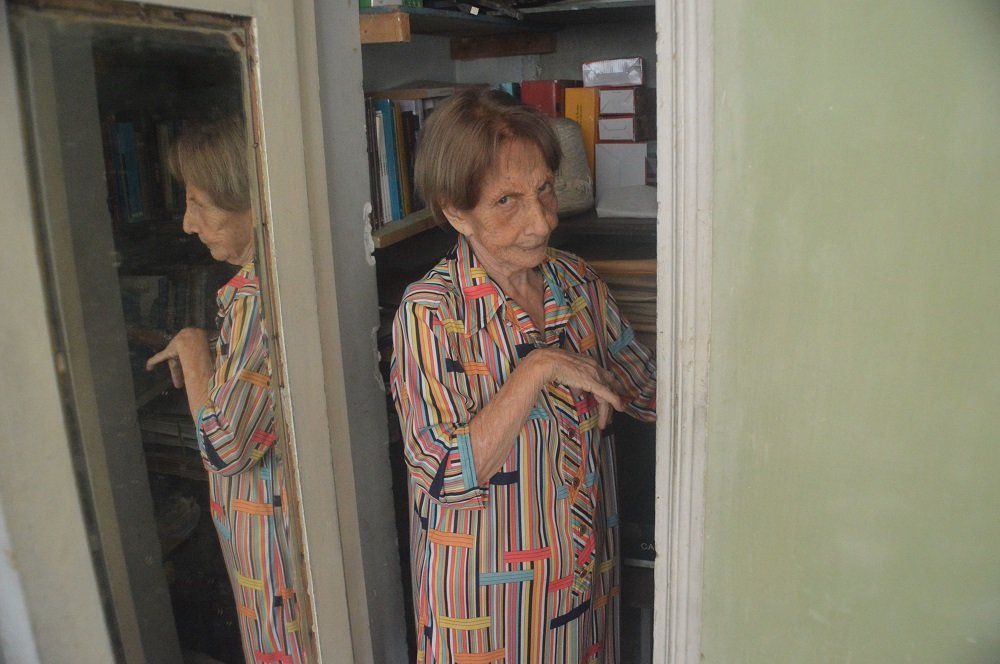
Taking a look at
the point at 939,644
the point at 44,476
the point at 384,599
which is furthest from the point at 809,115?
the point at 384,599

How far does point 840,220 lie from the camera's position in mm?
825

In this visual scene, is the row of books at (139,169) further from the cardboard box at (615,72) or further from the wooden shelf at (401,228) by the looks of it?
the cardboard box at (615,72)

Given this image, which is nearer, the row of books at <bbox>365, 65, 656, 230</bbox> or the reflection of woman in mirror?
the reflection of woman in mirror

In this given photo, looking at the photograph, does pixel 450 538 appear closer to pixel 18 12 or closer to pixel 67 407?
pixel 67 407

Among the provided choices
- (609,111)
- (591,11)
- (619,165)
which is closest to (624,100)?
(609,111)

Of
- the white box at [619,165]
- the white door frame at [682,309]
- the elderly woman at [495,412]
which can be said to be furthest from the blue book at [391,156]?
the white door frame at [682,309]

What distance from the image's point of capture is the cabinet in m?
1.80

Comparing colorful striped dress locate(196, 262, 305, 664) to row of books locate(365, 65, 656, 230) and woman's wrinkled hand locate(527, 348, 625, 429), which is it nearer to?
woman's wrinkled hand locate(527, 348, 625, 429)

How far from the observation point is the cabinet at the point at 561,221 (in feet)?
5.90

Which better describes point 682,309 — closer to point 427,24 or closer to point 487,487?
point 487,487

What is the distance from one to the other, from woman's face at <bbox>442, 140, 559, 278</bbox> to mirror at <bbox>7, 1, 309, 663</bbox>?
1.33ft

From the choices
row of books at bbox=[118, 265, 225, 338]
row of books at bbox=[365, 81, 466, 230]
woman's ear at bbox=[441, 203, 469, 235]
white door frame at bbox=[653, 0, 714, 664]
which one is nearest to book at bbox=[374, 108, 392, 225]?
row of books at bbox=[365, 81, 466, 230]

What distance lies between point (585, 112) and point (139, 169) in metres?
1.85

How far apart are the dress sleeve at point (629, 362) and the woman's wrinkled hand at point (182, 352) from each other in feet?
2.63
